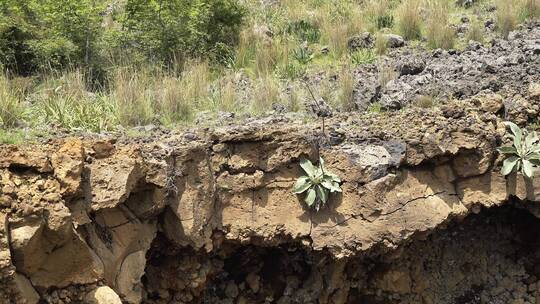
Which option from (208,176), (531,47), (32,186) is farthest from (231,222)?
(531,47)

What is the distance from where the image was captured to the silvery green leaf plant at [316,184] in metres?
4.75

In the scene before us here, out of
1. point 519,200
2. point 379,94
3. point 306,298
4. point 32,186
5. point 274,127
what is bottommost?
point 306,298

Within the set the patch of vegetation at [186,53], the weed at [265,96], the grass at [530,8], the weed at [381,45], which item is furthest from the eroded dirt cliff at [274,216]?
the grass at [530,8]

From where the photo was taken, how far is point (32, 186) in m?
3.68

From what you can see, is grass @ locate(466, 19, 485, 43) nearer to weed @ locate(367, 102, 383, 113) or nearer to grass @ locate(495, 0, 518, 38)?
grass @ locate(495, 0, 518, 38)

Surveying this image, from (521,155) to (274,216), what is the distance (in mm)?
2082

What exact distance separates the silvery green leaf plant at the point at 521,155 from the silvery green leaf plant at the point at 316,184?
1.42 metres

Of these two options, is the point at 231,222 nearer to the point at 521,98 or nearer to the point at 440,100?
the point at 440,100

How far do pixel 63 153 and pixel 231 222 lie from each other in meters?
1.47

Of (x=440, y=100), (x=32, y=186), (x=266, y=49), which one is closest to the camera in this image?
(x=32, y=186)

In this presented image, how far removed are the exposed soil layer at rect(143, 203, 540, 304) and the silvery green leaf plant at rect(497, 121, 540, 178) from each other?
3.36 ft

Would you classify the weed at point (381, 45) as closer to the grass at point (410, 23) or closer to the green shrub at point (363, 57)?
the green shrub at point (363, 57)

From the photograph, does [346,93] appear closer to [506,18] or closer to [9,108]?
[506,18]

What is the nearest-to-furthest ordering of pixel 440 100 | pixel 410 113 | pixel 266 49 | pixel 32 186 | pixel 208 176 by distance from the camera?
pixel 32 186 → pixel 208 176 → pixel 410 113 → pixel 440 100 → pixel 266 49
